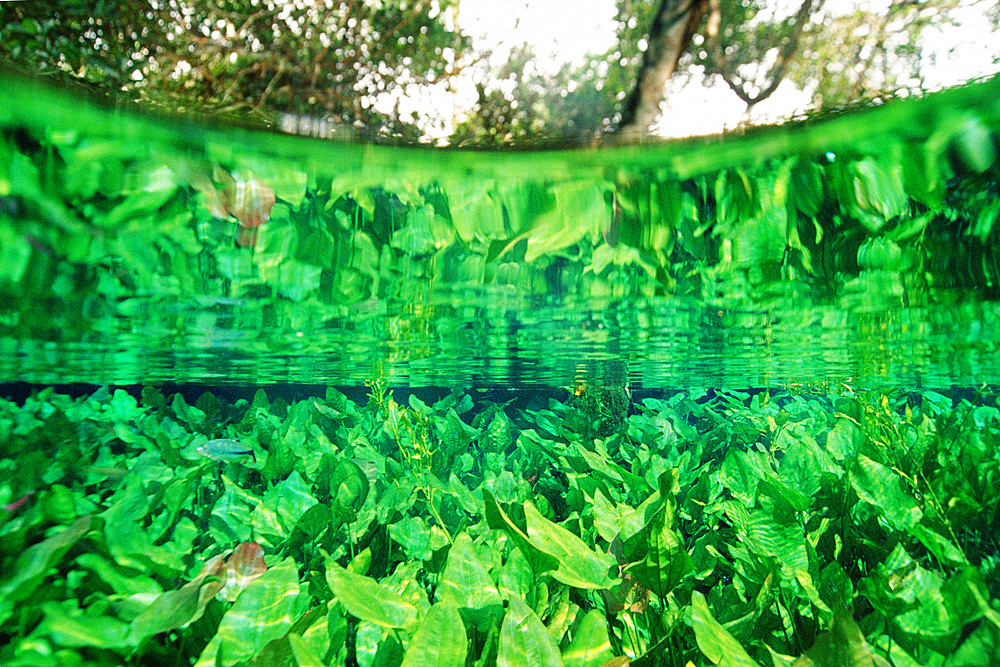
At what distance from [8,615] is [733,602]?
1.84 metres

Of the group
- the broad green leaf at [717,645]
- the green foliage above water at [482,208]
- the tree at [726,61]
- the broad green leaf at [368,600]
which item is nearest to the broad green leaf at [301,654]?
the broad green leaf at [368,600]

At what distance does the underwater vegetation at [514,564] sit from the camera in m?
1.21

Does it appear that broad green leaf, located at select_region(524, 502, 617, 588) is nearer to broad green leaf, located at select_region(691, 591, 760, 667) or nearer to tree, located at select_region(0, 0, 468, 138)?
broad green leaf, located at select_region(691, 591, 760, 667)

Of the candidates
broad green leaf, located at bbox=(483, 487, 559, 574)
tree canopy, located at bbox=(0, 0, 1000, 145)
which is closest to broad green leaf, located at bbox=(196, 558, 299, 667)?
broad green leaf, located at bbox=(483, 487, 559, 574)

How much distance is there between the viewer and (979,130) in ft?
4.11

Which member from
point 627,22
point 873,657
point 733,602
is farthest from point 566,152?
point 733,602

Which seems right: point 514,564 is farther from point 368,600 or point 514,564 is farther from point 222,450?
point 222,450

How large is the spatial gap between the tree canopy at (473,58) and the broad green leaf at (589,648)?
110 cm

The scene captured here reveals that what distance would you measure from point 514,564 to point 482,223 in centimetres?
93

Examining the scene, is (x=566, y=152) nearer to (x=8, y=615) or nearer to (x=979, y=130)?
(x=979, y=130)

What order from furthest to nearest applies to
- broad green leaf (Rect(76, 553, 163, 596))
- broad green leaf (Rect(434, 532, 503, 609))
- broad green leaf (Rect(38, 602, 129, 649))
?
broad green leaf (Rect(76, 553, 163, 596)) < broad green leaf (Rect(434, 532, 503, 609)) < broad green leaf (Rect(38, 602, 129, 649))

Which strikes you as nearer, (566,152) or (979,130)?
(979,130)

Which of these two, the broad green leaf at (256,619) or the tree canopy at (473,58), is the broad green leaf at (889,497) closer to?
the tree canopy at (473,58)

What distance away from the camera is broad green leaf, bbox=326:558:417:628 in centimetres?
118
